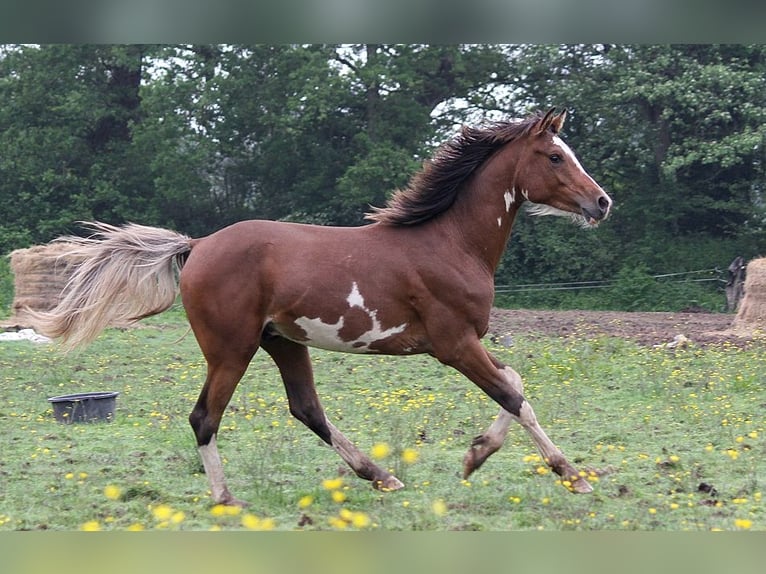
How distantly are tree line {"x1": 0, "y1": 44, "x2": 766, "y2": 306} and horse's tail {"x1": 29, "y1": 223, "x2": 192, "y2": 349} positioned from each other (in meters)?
17.1

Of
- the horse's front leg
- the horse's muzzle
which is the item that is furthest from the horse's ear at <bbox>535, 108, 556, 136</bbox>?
the horse's front leg

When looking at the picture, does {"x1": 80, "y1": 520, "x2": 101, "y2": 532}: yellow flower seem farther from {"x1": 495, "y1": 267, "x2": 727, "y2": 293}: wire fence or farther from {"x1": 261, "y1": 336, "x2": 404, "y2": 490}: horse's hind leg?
{"x1": 495, "y1": 267, "x2": 727, "y2": 293}: wire fence

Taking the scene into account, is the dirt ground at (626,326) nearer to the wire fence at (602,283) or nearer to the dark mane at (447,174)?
the wire fence at (602,283)

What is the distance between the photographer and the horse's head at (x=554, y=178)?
554cm

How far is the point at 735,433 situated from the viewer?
690 cm

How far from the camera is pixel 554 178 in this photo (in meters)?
5.61

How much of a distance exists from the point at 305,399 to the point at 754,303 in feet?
35.5

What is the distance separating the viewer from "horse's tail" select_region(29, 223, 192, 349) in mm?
5727

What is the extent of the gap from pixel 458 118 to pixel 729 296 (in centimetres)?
891

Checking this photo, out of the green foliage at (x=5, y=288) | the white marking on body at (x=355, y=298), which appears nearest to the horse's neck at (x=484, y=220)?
the white marking on body at (x=355, y=298)

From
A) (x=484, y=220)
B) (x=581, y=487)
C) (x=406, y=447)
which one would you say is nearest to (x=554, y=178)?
(x=484, y=220)

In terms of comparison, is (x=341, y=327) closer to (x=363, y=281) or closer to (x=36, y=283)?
(x=363, y=281)

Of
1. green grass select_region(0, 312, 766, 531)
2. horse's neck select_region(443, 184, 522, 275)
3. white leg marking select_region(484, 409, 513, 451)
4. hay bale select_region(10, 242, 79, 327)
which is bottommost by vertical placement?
hay bale select_region(10, 242, 79, 327)

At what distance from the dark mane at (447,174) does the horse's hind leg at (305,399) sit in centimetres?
103
